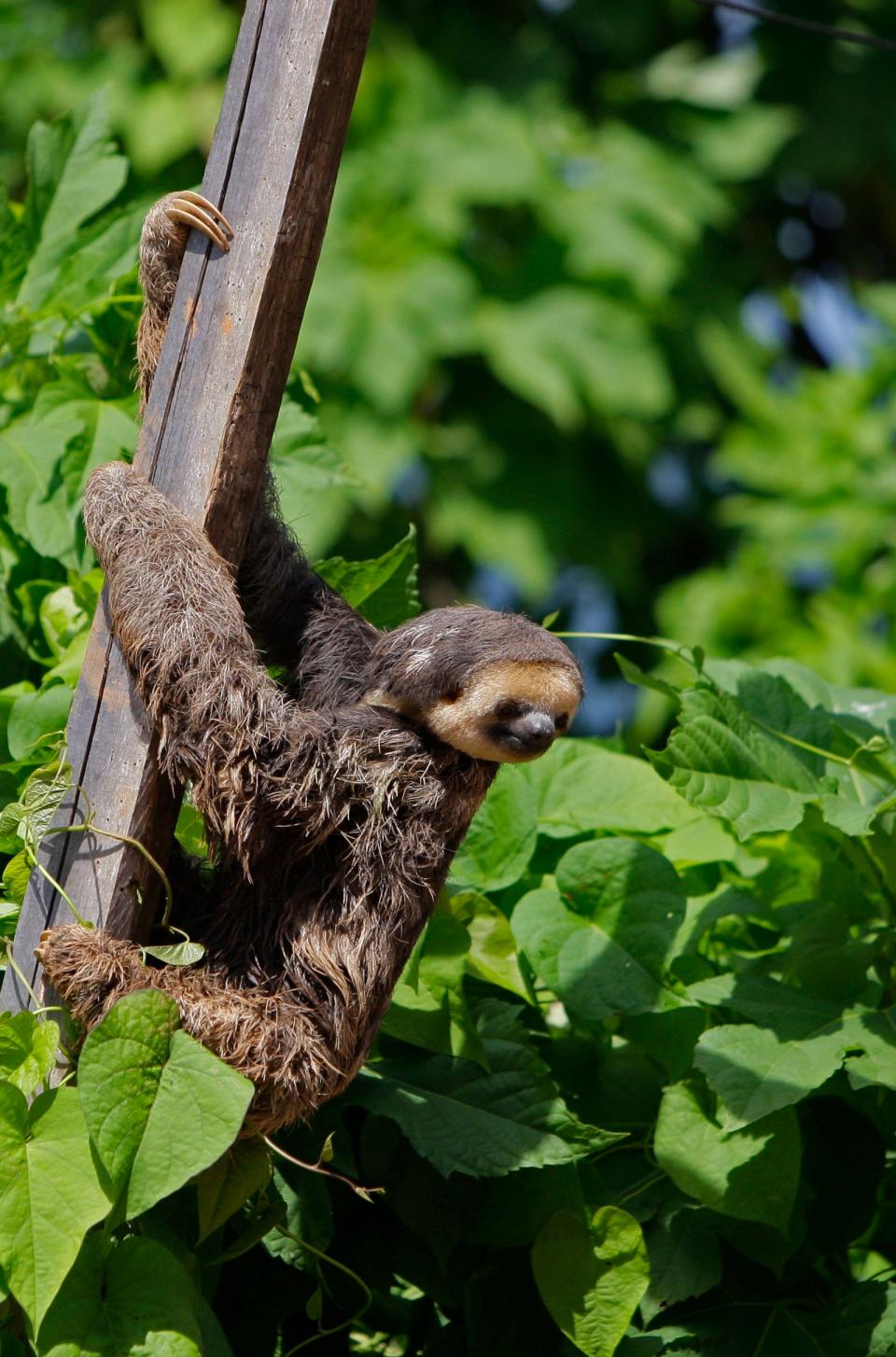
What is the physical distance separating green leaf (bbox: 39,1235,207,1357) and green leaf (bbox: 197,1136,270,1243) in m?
0.11

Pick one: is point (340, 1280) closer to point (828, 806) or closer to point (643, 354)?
point (828, 806)

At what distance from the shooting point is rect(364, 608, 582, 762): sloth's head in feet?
7.50

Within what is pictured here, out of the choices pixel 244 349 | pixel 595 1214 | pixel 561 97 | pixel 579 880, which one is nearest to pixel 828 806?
pixel 579 880

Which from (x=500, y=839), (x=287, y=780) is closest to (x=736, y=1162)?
(x=500, y=839)

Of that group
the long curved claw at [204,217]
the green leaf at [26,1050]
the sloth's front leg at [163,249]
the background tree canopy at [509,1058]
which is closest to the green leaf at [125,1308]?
the background tree canopy at [509,1058]

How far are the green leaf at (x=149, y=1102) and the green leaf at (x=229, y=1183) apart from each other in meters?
0.23

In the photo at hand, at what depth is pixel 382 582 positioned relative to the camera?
10.0ft

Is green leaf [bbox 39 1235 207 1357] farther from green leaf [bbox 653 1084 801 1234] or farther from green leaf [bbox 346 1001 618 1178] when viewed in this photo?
green leaf [bbox 653 1084 801 1234]

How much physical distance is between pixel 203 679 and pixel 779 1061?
1.24 meters

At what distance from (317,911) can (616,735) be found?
1.55 m

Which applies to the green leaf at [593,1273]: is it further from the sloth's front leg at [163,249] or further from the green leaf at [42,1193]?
the sloth's front leg at [163,249]

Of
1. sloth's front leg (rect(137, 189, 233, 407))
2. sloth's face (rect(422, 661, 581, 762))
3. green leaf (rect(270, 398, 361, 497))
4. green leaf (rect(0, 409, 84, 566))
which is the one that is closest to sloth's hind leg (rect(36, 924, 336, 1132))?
sloth's face (rect(422, 661, 581, 762))

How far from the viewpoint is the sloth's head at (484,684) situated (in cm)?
229

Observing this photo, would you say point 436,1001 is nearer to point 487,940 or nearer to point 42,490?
point 487,940
